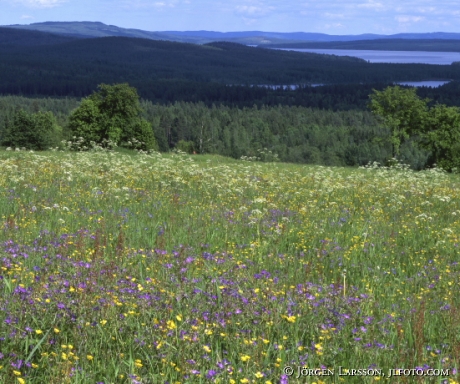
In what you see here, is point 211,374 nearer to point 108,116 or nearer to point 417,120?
point 108,116

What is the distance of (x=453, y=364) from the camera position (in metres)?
4.51

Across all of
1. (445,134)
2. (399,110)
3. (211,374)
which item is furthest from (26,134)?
(211,374)

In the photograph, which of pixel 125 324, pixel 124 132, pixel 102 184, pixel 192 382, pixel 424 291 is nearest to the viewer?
pixel 192 382

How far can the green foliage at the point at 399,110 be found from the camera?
61750 mm

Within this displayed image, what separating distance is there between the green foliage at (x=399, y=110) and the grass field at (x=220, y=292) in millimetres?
51958

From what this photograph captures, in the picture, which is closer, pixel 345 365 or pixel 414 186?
pixel 345 365

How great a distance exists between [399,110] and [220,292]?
6076 centimetres

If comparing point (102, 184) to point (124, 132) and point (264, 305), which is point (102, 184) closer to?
point (264, 305)

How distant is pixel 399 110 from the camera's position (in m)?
62.9

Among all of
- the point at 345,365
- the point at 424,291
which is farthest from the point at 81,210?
the point at 345,365

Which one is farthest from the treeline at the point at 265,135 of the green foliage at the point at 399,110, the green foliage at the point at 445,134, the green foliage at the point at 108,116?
→ the green foliage at the point at 399,110

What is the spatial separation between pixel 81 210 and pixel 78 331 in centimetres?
607

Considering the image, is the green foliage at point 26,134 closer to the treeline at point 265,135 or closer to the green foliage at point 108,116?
the green foliage at point 108,116

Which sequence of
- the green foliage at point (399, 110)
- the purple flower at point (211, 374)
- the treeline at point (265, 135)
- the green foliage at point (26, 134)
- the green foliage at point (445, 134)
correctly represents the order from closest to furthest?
1. the purple flower at point (211, 374)
2. the green foliage at point (399, 110)
3. the green foliage at point (445, 134)
4. the green foliage at point (26, 134)
5. the treeline at point (265, 135)
